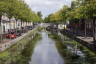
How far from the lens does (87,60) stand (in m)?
34.4

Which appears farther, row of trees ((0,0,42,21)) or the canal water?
row of trees ((0,0,42,21))

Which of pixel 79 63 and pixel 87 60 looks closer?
pixel 79 63

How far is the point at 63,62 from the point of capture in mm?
33031

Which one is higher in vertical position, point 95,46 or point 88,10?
point 88,10

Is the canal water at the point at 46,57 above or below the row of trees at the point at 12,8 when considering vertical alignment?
below

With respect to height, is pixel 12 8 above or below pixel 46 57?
above

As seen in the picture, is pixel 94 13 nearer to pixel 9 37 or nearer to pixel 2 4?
pixel 2 4

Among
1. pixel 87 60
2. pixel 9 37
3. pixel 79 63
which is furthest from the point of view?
pixel 9 37

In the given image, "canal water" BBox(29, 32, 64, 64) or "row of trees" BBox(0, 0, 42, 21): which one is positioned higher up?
"row of trees" BBox(0, 0, 42, 21)

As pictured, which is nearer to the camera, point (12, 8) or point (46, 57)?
point (46, 57)

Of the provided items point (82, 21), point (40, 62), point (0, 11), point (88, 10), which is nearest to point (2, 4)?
point (0, 11)

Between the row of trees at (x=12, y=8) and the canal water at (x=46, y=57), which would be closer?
the canal water at (x=46, y=57)

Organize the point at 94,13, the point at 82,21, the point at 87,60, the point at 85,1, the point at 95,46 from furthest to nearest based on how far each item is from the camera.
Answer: the point at 82,21 → the point at 85,1 → the point at 94,13 → the point at 95,46 → the point at 87,60

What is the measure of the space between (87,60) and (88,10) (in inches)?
700
